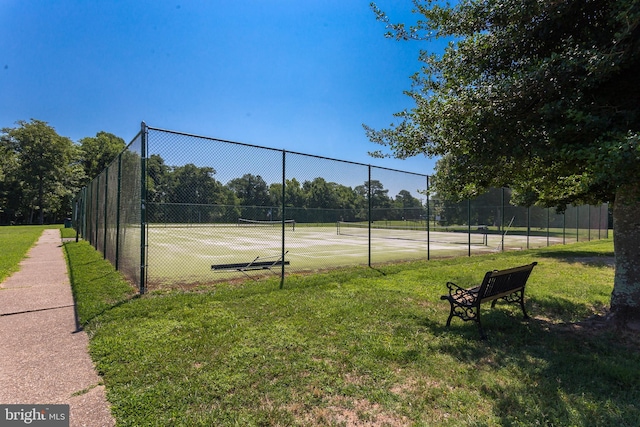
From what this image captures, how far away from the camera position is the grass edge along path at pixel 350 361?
2434 mm

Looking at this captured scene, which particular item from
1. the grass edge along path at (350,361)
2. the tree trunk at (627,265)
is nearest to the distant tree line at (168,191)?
the grass edge along path at (350,361)

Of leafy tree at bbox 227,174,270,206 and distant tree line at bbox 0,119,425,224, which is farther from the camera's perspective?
leafy tree at bbox 227,174,270,206

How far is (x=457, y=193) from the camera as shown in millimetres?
5723

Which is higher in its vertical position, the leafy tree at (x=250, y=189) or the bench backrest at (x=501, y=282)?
the leafy tree at (x=250, y=189)

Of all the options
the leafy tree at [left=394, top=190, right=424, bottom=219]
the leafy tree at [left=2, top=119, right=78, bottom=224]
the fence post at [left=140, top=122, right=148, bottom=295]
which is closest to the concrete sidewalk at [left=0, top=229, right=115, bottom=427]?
the fence post at [left=140, top=122, right=148, bottom=295]

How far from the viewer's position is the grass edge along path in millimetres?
2434

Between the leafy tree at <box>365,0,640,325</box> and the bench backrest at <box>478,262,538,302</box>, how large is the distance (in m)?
1.19

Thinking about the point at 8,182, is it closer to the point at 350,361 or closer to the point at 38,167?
the point at 38,167

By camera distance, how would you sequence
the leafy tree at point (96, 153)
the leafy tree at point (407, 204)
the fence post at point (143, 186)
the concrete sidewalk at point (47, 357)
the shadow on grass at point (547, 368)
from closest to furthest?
the shadow on grass at point (547, 368) < the concrete sidewalk at point (47, 357) < the fence post at point (143, 186) < the leafy tree at point (407, 204) < the leafy tree at point (96, 153)

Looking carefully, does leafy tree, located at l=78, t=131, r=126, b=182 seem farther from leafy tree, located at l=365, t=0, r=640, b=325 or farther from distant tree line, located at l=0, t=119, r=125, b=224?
leafy tree, located at l=365, t=0, r=640, b=325

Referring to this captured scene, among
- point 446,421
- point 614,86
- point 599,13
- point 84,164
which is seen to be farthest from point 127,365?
point 84,164

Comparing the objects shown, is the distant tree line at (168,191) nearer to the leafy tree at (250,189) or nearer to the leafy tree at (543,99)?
the leafy tree at (250,189)

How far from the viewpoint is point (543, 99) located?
3422 millimetres

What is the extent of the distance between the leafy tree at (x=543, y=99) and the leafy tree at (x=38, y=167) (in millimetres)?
56259
